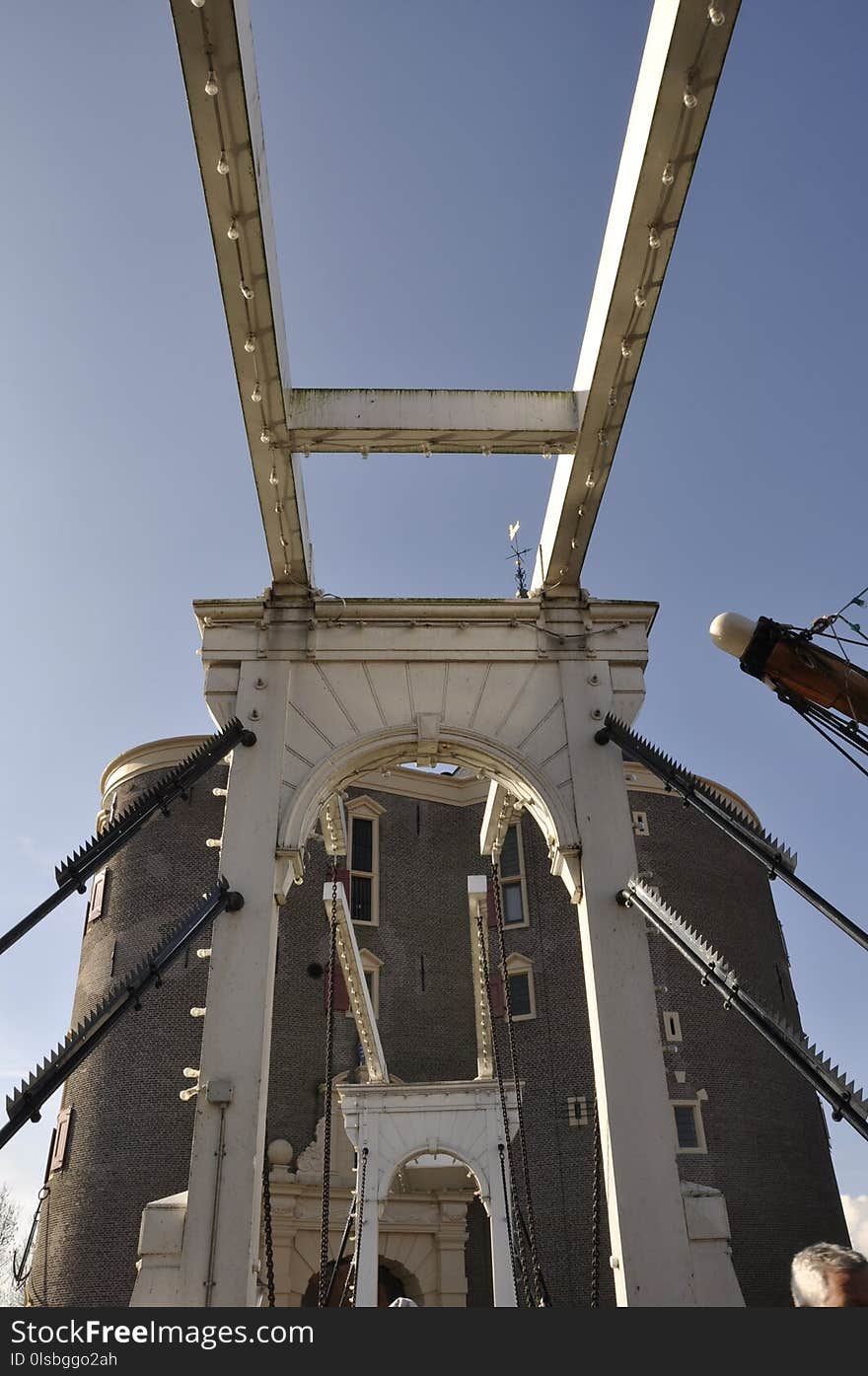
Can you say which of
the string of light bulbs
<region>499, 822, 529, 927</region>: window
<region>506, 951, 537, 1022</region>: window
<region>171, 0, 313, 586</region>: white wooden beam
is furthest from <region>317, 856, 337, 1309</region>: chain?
<region>499, 822, 529, 927</region>: window

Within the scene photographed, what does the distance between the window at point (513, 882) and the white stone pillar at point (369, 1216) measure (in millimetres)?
6777

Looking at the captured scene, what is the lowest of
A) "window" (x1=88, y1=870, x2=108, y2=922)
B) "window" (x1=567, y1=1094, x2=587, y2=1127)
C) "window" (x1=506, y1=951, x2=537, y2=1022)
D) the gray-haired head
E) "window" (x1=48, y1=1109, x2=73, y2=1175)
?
the gray-haired head

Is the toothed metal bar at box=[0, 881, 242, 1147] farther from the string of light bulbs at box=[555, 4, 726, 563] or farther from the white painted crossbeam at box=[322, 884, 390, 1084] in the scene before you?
the white painted crossbeam at box=[322, 884, 390, 1084]

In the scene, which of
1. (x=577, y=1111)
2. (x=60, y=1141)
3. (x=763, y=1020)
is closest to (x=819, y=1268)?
(x=763, y=1020)

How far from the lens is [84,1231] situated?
53.9 ft

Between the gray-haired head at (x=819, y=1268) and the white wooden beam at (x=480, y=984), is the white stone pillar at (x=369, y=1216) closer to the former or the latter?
the white wooden beam at (x=480, y=984)

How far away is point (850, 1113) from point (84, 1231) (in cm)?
1514

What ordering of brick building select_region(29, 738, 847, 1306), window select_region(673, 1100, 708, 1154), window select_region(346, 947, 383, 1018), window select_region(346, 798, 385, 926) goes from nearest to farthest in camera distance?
brick building select_region(29, 738, 847, 1306) < window select_region(673, 1100, 708, 1154) < window select_region(346, 947, 383, 1018) < window select_region(346, 798, 385, 926)

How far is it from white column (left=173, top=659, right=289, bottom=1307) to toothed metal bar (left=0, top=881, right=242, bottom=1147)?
1.06 feet

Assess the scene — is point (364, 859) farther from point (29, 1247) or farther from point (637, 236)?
point (637, 236)

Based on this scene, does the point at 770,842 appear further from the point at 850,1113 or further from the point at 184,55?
the point at 184,55

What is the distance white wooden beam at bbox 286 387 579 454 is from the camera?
857 centimetres

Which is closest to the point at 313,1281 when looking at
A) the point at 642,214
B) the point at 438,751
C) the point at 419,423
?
the point at 438,751

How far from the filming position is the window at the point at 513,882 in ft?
69.8
